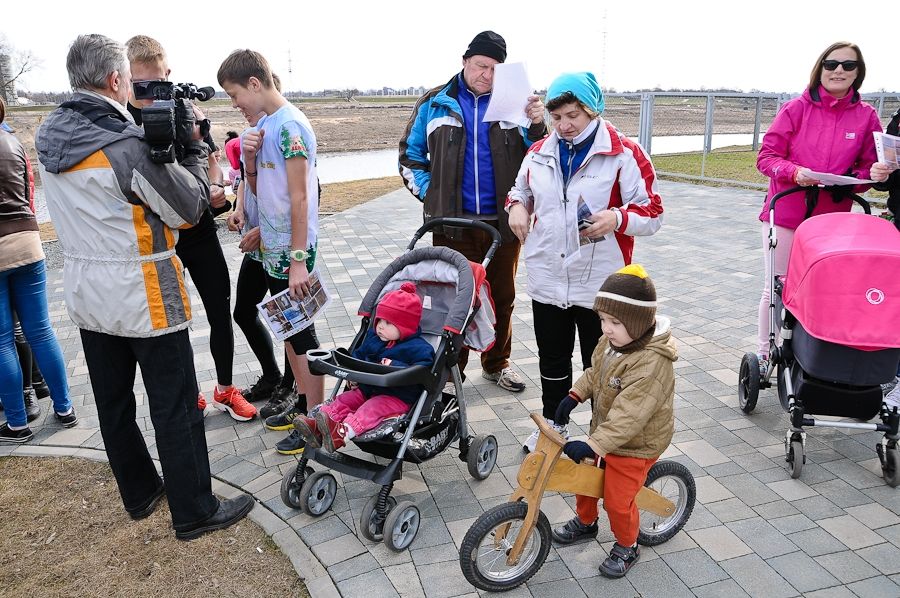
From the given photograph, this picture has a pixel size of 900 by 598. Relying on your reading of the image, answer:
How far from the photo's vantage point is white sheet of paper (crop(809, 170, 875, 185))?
3.61m

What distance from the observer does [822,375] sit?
322cm

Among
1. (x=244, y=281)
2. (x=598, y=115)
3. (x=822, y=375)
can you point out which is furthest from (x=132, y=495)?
(x=822, y=375)

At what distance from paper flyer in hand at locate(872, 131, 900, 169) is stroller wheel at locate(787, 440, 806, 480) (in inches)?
62.6

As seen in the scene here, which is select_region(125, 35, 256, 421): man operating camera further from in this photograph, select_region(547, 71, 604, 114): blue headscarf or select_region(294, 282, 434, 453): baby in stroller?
select_region(547, 71, 604, 114): blue headscarf

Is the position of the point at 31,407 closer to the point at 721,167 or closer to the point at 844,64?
the point at 844,64

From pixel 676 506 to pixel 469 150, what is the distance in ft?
7.36

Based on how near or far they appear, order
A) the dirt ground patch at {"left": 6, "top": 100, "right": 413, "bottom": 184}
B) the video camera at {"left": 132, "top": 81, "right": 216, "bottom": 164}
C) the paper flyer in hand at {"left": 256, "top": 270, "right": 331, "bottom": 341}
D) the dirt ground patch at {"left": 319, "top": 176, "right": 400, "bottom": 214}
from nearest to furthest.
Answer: the video camera at {"left": 132, "top": 81, "right": 216, "bottom": 164} → the paper flyer in hand at {"left": 256, "top": 270, "right": 331, "bottom": 341} → the dirt ground patch at {"left": 319, "top": 176, "right": 400, "bottom": 214} → the dirt ground patch at {"left": 6, "top": 100, "right": 413, "bottom": 184}

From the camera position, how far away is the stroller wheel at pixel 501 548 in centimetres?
252

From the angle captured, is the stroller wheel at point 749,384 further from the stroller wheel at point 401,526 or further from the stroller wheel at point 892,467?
A: the stroller wheel at point 401,526

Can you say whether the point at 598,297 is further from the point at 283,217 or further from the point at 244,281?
the point at 244,281

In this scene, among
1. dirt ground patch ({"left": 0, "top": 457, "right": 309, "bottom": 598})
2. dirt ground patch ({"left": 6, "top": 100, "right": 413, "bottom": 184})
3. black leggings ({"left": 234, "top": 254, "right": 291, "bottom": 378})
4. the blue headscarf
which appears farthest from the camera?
dirt ground patch ({"left": 6, "top": 100, "right": 413, "bottom": 184})

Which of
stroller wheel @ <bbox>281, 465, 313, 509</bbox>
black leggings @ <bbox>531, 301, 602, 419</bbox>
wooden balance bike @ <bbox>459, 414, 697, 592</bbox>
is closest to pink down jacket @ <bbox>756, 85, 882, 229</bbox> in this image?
black leggings @ <bbox>531, 301, 602, 419</bbox>

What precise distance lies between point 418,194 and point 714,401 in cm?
228

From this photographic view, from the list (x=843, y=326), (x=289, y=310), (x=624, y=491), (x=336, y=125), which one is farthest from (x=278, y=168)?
(x=336, y=125)
